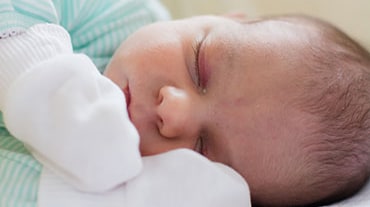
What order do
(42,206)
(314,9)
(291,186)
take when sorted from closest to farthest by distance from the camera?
(42,206)
(291,186)
(314,9)

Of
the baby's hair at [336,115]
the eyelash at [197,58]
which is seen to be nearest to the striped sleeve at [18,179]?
the eyelash at [197,58]

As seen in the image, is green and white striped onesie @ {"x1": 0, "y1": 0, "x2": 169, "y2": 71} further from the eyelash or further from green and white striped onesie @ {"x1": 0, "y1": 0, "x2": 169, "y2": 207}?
the eyelash

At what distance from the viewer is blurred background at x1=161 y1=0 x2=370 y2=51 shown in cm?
117

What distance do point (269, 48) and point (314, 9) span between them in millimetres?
419

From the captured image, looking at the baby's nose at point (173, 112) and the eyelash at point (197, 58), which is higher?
the eyelash at point (197, 58)

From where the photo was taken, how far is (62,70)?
2.57 feet

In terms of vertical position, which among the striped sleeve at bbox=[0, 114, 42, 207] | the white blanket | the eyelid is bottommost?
the striped sleeve at bbox=[0, 114, 42, 207]

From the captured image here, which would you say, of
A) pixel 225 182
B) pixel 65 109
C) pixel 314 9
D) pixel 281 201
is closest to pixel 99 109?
pixel 65 109

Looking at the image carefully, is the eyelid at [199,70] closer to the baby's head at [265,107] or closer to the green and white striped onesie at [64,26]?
the baby's head at [265,107]

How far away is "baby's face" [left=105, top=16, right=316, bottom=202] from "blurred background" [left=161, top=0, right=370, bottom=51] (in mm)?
309

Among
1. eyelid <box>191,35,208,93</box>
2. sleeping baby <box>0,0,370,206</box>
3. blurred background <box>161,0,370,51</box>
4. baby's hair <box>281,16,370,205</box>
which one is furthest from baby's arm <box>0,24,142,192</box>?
blurred background <box>161,0,370,51</box>

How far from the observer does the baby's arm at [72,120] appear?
30.0 inches

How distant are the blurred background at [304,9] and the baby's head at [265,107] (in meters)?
0.28

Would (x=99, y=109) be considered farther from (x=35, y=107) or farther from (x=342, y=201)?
(x=342, y=201)
